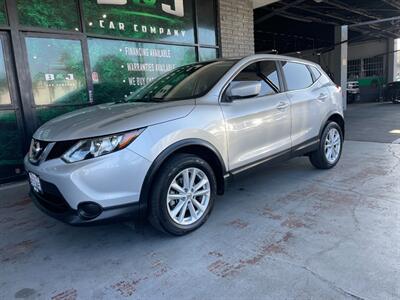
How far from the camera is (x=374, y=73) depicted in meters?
23.7

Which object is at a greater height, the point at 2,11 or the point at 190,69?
the point at 2,11

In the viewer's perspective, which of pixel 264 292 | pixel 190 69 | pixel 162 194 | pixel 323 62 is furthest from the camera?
pixel 323 62

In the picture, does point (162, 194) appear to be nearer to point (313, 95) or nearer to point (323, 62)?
point (313, 95)

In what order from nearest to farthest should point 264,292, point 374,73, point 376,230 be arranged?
point 264,292, point 376,230, point 374,73

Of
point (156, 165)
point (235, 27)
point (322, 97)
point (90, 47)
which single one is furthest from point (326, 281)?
point (235, 27)

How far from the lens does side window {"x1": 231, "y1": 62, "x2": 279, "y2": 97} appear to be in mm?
3660

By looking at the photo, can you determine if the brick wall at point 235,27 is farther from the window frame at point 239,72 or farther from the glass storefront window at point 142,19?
the window frame at point 239,72

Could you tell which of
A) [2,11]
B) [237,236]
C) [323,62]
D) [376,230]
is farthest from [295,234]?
[323,62]

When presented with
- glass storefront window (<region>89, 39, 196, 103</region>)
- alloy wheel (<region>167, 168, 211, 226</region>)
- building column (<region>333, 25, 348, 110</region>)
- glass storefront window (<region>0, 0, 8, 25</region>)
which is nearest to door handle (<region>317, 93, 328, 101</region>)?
alloy wheel (<region>167, 168, 211, 226</region>)

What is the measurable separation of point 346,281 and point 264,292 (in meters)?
0.59

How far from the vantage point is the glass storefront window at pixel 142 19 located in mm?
5848

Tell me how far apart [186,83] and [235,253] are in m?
1.90

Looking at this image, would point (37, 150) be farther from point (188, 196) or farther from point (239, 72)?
point (239, 72)

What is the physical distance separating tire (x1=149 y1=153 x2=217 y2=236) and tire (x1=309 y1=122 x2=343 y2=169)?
2.20 m
